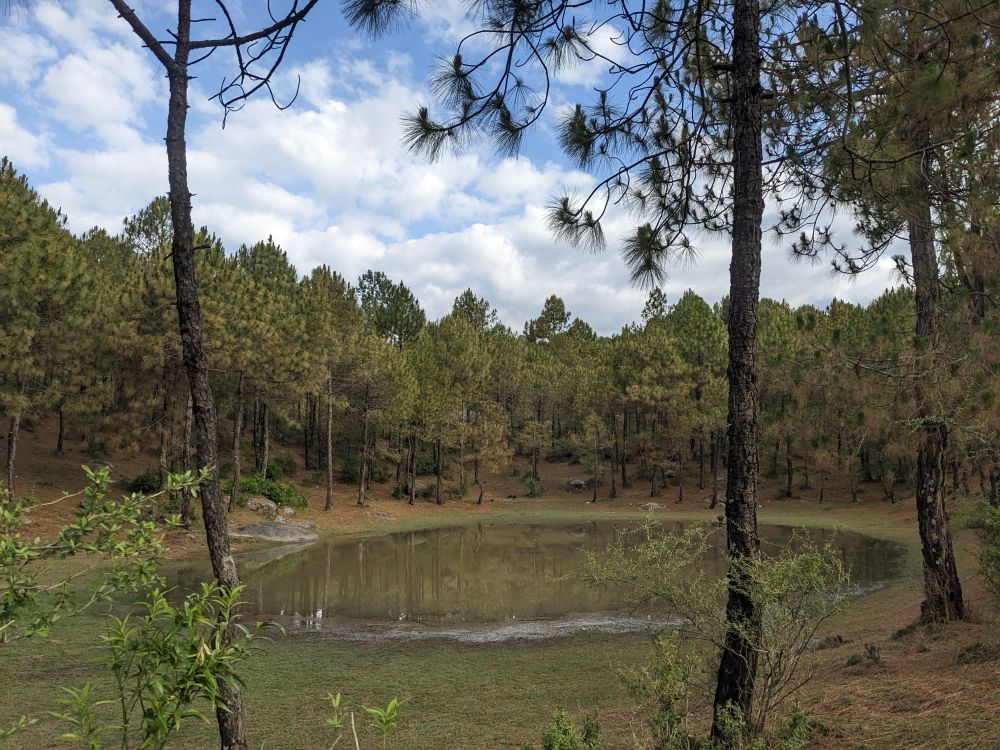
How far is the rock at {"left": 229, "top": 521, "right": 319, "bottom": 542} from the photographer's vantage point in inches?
778

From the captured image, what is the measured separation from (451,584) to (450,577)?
82 cm

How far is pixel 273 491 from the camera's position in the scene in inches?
992

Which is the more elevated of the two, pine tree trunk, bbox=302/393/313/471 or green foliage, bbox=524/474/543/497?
pine tree trunk, bbox=302/393/313/471

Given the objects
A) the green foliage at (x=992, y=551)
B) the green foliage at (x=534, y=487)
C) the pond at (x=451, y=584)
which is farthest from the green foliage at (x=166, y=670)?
the green foliage at (x=534, y=487)

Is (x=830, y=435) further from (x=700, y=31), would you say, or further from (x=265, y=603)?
(x=265, y=603)

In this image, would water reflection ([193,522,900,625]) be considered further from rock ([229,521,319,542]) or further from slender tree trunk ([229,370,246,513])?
slender tree trunk ([229,370,246,513])

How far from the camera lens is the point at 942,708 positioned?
15.4ft

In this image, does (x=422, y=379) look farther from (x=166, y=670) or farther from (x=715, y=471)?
(x=166, y=670)

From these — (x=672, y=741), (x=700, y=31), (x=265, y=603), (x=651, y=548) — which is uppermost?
(x=700, y=31)

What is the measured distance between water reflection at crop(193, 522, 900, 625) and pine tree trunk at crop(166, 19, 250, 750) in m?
5.03

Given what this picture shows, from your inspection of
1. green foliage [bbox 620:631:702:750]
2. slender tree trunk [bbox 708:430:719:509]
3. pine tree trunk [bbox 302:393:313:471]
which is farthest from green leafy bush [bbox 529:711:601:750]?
pine tree trunk [bbox 302:393:313:471]

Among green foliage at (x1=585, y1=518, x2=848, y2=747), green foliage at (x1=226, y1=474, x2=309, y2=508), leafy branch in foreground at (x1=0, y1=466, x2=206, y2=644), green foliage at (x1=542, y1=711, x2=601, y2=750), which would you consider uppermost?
leafy branch in foreground at (x1=0, y1=466, x2=206, y2=644)

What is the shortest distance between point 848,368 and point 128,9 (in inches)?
306

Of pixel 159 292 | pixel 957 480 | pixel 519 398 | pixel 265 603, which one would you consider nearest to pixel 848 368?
pixel 265 603
